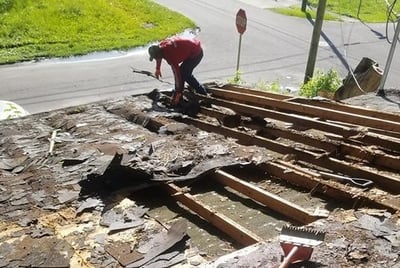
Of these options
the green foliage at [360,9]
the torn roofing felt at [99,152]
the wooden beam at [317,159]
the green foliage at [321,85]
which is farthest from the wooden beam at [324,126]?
the green foliage at [360,9]

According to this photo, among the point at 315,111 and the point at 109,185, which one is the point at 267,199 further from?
the point at 315,111

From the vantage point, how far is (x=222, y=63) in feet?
53.9

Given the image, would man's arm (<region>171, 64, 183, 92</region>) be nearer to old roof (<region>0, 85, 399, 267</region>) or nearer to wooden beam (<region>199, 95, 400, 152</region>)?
old roof (<region>0, 85, 399, 267</region>)

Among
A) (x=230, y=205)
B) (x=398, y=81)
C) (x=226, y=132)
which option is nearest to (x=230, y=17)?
(x=398, y=81)

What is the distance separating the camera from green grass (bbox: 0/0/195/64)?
55.9ft

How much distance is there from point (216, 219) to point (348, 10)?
25.4m

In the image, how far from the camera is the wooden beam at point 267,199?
4.04m

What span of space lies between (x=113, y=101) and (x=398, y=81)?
11039 mm

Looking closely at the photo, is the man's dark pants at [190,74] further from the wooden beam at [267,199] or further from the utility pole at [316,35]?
the utility pole at [316,35]

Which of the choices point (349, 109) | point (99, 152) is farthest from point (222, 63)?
point (99, 152)

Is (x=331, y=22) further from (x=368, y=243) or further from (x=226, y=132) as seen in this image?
(x=368, y=243)

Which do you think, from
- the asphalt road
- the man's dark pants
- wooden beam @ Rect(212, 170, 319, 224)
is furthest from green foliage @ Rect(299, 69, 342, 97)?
wooden beam @ Rect(212, 170, 319, 224)

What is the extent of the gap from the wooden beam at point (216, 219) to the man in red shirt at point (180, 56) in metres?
3.48

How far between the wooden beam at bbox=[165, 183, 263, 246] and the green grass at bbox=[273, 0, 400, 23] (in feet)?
69.8
